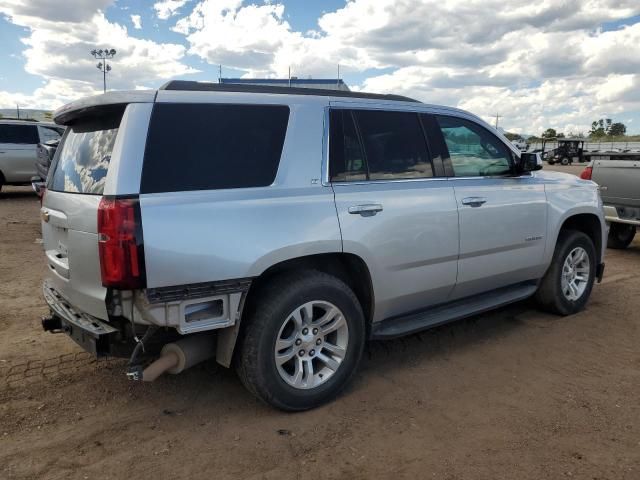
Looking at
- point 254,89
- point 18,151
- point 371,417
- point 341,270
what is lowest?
point 371,417

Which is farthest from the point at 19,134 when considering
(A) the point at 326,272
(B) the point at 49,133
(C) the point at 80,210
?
(A) the point at 326,272

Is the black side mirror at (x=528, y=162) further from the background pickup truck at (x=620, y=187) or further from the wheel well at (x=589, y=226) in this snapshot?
the background pickup truck at (x=620, y=187)

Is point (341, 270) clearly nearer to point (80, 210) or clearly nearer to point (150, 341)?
point (150, 341)

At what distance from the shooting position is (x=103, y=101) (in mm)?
3020

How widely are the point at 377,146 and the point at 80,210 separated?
1.96 meters

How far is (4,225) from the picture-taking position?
10062mm

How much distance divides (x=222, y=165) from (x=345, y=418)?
5.58ft

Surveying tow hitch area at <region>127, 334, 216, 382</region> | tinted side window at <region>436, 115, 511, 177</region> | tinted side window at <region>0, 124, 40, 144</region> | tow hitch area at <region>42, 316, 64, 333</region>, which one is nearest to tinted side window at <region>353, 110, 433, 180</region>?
tinted side window at <region>436, 115, 511, 177</region>

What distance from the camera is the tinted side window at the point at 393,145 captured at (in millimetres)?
3719

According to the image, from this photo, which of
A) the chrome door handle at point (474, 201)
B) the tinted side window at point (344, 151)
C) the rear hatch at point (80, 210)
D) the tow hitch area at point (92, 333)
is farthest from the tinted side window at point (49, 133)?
the chrome door handle at point (474, 201)

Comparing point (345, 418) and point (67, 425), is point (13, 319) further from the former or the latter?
point (345, 418)

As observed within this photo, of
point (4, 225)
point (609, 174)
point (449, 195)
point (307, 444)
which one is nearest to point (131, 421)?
point (307, 444)

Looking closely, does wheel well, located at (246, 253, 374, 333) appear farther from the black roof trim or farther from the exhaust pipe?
the black roof trim

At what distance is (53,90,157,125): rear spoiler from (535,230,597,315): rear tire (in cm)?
389
